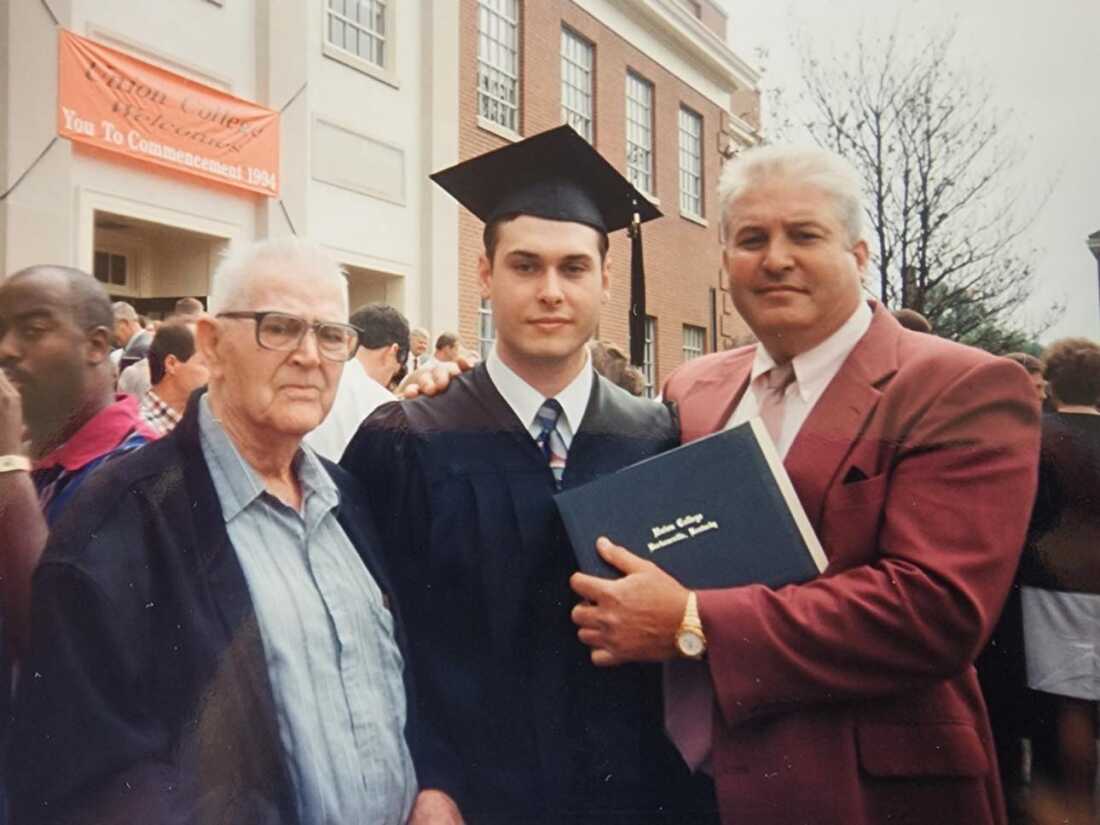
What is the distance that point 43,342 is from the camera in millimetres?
1376

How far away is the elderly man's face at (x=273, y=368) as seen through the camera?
1.33 meters

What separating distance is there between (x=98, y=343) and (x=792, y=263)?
1.02 m

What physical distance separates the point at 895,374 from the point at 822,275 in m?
0.18

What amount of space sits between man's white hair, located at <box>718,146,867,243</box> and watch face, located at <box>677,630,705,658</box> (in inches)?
24.7

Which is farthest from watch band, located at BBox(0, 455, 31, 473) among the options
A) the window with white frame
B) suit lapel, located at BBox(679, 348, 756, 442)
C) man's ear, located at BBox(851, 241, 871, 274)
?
man's ear, located at BBox(851, 241, 871, 274)

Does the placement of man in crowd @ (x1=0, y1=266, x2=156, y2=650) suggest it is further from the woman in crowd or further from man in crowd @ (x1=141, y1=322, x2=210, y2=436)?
the woman in crowd

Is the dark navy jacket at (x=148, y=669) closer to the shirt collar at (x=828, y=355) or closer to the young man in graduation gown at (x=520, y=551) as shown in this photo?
the young man in graduation gown at (x=520, y=551)

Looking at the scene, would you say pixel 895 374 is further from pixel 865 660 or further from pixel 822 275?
pixel 865 660

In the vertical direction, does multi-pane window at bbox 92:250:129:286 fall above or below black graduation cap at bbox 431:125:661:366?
below

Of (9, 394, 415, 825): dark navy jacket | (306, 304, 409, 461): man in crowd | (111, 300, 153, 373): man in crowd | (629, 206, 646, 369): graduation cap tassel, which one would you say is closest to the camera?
(9, 394, 415, 825): dark navy jacket

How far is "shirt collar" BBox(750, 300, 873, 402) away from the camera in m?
1.44

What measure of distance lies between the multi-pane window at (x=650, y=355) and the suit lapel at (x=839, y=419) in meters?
0.61

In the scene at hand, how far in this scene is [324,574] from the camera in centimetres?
136

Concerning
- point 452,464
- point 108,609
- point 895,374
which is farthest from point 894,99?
point 108,609
